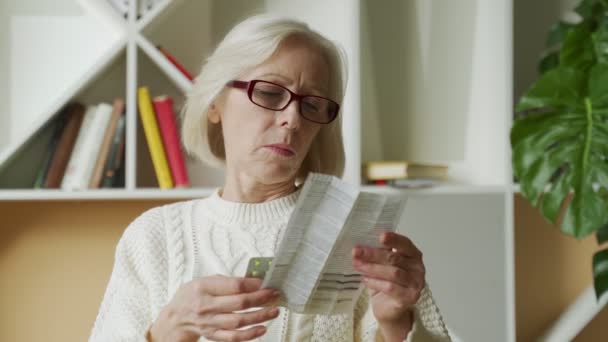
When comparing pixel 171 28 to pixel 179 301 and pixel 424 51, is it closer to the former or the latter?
pixel 424 51

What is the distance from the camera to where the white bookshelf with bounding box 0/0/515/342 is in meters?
2.02

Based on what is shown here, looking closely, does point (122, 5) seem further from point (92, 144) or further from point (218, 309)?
point (218, 309)

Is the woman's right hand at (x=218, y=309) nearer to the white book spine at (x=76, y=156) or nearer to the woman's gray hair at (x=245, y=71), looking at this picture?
the woman's gray hair at (x=245, y=71)

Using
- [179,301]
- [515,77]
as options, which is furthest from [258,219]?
[515,77]

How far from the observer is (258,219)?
4.53 ft

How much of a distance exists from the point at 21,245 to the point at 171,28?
0.86m

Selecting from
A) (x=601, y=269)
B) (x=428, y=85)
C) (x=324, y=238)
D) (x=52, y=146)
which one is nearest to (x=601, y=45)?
(x=601, y=269)

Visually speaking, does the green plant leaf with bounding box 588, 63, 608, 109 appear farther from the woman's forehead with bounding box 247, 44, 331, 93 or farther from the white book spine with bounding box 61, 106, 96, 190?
the white book spine with bounding box 61, 106, 96, 190

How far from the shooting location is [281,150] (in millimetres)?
1254

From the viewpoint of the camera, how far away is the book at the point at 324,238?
1.01 meters

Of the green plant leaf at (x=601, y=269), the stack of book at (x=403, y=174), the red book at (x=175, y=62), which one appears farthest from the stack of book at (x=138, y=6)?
the green plant leaf at (x=601, y=269)

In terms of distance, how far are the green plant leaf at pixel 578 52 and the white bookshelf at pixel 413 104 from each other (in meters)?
0.48

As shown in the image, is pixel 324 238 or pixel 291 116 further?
pixel 291 116

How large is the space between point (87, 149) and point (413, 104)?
1.05 metres
